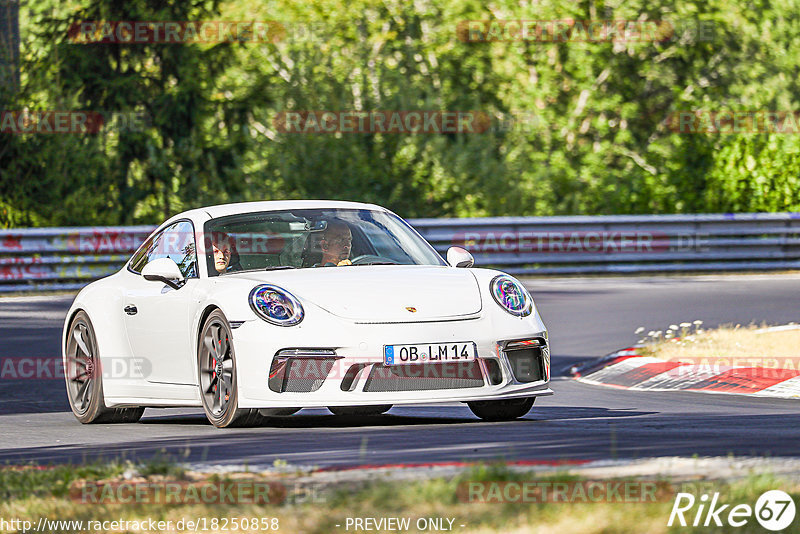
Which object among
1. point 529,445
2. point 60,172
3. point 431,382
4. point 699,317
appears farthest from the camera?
point 60,172

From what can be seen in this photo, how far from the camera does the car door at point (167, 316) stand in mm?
9688

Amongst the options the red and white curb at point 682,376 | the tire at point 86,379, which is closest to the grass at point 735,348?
the red and white curb at point 682,376

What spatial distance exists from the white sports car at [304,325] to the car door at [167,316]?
12mm

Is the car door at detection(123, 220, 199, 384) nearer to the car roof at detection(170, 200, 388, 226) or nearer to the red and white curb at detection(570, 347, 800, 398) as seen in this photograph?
the car roof at detection(170, 200, 388, 226)

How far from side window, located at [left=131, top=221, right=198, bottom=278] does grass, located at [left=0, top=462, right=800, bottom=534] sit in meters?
3.71

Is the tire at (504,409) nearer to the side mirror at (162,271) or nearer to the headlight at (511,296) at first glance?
the headlight at (511,296)

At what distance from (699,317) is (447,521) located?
1185 centimetres

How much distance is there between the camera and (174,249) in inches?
412

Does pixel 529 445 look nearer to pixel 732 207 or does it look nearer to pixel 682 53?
pixel 732 207

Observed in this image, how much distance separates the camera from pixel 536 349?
9320 mm

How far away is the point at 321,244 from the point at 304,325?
51.6 inches

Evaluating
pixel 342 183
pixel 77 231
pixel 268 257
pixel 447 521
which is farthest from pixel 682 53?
pixel 447 521

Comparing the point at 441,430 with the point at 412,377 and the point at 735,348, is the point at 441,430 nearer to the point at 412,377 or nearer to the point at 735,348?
the point at 412,377

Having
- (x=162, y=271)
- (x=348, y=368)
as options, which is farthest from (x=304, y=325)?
(x=162, y=271)
